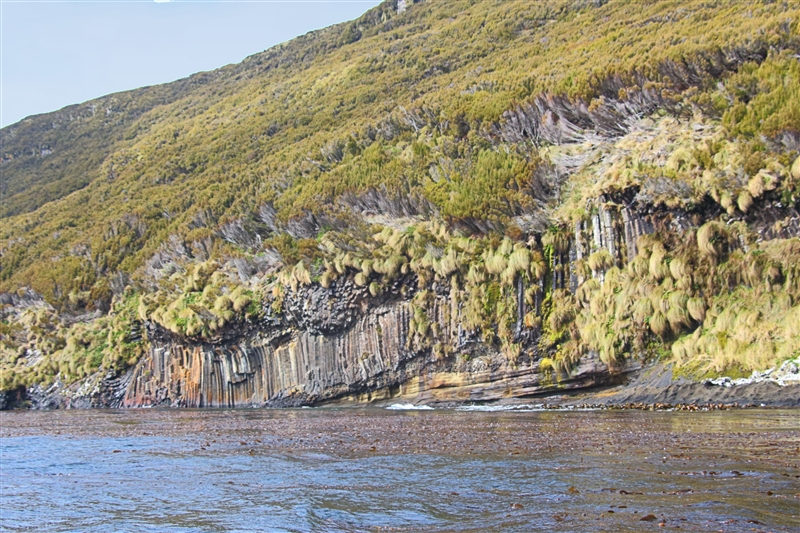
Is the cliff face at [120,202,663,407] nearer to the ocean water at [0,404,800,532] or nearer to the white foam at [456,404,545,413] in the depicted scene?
the white foam at [456,404,545,413]

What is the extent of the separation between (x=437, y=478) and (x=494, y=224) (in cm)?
2012

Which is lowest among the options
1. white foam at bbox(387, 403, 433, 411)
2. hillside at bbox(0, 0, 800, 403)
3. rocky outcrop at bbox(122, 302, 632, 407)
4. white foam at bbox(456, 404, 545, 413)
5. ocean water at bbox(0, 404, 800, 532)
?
white foam at bbox(456, 404, 545, 413)

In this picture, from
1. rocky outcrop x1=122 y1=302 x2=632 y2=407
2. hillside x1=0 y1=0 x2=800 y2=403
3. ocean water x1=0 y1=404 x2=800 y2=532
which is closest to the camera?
ocean water x1=0 y1=404 x2=800 y2=532

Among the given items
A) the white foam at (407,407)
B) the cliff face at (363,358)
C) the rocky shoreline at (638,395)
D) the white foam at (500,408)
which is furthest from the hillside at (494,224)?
the white foam at (500,408)

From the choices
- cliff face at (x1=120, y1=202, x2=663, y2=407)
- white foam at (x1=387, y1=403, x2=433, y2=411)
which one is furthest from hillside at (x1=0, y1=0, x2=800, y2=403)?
white foam at (x1=387, y1=403, x2=433, y2=411)

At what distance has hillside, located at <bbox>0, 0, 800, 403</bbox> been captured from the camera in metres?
23.8

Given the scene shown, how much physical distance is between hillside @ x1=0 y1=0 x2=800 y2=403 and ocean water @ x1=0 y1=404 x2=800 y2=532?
22.9 feet

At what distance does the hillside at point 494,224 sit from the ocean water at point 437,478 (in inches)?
274

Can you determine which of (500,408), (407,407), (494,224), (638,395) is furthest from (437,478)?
(494,224)

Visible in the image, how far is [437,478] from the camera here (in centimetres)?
1088

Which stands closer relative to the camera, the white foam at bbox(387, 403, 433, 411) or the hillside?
the hillside

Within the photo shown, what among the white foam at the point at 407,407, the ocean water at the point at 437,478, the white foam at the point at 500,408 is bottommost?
the white foam at the point at 500,408

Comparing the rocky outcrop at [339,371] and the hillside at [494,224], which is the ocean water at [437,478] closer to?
the hillside at [494,224]

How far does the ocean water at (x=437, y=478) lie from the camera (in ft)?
26.7
